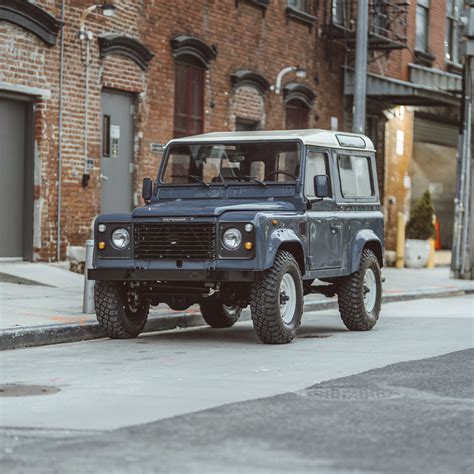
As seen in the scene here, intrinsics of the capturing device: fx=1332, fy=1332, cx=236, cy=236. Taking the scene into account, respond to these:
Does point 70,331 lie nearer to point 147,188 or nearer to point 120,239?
point 120,239

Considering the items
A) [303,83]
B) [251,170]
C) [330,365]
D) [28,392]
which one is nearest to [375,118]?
[303,83]

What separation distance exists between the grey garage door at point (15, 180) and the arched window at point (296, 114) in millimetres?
8861

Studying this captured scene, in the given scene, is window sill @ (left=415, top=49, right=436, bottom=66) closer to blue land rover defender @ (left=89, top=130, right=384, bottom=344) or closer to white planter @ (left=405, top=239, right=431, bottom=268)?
white planter @ (left=405, top=239, right=431, bottom=268)

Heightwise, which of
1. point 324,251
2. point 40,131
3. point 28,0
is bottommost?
point 324,251

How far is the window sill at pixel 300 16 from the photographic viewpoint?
88.3ft

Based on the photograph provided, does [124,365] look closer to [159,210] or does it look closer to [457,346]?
[159,210]

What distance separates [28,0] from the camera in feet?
61.4

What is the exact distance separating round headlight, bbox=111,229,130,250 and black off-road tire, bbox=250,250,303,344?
4.51ft

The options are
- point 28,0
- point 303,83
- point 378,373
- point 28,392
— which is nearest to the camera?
point 28,392

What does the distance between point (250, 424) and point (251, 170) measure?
6.68 meters

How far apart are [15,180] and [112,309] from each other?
654 cm

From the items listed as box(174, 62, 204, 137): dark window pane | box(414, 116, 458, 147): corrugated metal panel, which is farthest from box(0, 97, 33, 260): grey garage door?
box(414, 116, 458, 147): corrugated metal panel

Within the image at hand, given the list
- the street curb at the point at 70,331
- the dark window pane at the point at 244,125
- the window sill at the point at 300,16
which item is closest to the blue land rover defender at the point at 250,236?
the street curb at the point at 70,331

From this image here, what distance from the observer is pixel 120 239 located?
13.1 meters
